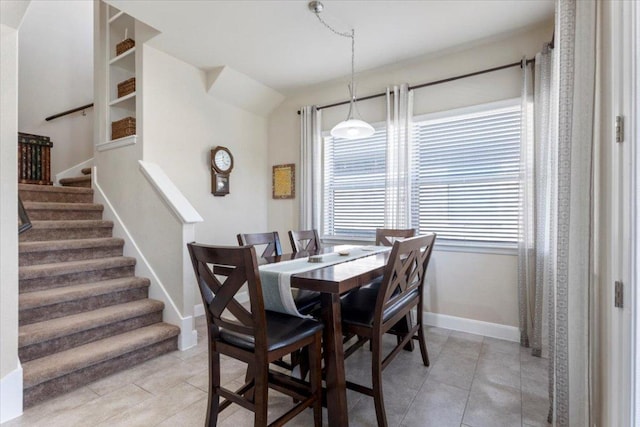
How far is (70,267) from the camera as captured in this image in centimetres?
263

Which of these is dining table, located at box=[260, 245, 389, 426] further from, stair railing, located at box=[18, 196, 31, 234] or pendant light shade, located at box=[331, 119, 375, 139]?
stair railing, located at box=[18, 196, 31, 234]

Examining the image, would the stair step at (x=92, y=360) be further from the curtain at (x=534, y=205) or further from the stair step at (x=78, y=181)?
the curtain at (x=534, y=205)

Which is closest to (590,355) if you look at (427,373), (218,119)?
(427,373)

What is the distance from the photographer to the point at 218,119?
12.6 ft

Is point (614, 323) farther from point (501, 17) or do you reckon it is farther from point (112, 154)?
point (112, 154)

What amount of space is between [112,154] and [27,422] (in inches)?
98.3

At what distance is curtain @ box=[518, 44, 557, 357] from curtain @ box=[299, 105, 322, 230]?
2164 mm

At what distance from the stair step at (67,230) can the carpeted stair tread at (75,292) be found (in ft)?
1.99

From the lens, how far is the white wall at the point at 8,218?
178 cm

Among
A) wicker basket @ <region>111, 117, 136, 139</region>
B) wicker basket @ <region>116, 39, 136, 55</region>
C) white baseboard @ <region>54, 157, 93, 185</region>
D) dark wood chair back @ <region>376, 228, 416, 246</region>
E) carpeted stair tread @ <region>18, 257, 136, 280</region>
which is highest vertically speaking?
wicker basket @ <region>116, 39, 136, 55</region>

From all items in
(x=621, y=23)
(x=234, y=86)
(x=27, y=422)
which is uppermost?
(x=234, y=86)

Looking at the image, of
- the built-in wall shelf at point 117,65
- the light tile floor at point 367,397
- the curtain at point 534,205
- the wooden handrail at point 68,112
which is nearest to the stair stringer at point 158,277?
the light tile floor at point 367,397

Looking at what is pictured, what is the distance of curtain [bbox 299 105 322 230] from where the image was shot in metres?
3.96

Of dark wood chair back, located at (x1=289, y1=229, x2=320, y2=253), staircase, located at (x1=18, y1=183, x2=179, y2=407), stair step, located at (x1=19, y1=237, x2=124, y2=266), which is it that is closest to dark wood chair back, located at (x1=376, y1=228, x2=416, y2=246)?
dark wood chair back, located at (x1=289, y1=229, x2=320, y2=253)
